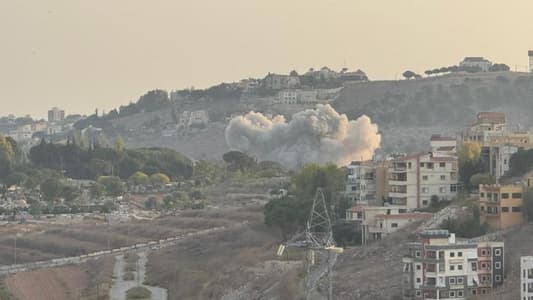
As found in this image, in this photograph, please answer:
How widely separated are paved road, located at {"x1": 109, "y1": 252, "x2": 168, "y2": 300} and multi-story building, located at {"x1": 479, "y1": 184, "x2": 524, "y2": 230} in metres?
11.9

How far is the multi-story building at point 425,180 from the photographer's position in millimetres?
58562

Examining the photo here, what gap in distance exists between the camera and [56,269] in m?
65.2

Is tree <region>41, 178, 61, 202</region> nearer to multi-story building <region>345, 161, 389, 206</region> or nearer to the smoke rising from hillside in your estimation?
the smoke rising from hillside

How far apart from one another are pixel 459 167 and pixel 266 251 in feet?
24.6

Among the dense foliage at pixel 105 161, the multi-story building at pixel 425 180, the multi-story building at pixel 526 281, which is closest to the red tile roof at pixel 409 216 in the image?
the multi-story building at pixel 425 180

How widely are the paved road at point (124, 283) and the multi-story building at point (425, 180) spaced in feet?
29.5

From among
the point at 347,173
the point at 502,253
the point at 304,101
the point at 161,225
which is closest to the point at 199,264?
Result: the point at 347,173

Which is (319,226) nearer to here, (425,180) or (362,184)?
(425,180)

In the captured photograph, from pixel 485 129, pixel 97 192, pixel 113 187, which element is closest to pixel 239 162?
pixel 113 187

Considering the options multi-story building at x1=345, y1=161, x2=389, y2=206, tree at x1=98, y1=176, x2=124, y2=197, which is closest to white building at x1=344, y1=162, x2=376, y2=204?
multi-story building at x1=345, y1=161, x2=389, y2=206

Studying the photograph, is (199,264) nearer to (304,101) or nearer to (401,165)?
(401,165)

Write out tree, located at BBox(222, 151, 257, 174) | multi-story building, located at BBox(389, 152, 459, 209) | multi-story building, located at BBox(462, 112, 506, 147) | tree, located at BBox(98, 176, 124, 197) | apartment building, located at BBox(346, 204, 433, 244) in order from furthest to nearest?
tree, located at BBox(222, 151, 257, 174) → tree, located at BBox(98, 176, 124, 197) → multi-story building, located at BBox(462, 112, 506, 147) → multi-story building, located at BBox(389, 152, 459, 209) → apartment building, located at BBox(346, 204, 433, 244)

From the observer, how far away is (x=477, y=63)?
147 metres

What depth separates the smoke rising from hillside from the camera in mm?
93294
